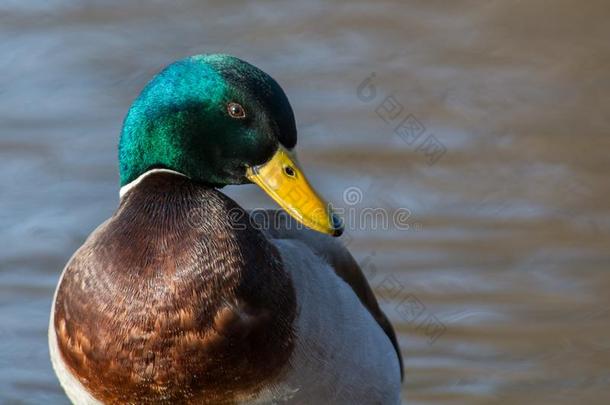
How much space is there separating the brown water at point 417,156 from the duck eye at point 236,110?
1.82 metres

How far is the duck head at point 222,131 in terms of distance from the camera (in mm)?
4793

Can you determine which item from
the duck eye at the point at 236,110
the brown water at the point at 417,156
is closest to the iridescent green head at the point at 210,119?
the duck eye at the point at 236,110

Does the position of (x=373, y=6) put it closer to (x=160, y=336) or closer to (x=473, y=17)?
(x=473, y=17)

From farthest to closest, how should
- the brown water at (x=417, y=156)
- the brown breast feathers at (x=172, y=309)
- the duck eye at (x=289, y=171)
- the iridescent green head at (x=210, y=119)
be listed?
→ the brown water at (x=417, y=156) → the duck eye at (x=289, y=171) → the iridescent green head at (x=210, y=119) → the brown breast feathers at (x=172, y=309)

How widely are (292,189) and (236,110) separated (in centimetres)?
33

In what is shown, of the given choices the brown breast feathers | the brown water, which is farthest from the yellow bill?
the brown water

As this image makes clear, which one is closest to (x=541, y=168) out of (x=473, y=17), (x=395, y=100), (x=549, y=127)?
(x=549, y=127)

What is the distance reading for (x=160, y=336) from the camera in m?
4.68

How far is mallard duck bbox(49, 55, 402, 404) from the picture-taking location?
4.70 m

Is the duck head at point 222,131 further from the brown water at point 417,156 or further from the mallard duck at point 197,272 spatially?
the brown water at point 417,156

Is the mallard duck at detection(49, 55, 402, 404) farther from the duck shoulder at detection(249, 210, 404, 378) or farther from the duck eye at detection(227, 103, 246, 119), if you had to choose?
the duck shoulder at detection(249, 210, 404, 378)

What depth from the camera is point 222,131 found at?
15.9 feet

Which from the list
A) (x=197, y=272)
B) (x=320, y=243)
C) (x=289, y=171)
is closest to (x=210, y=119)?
(x=289, y=171)

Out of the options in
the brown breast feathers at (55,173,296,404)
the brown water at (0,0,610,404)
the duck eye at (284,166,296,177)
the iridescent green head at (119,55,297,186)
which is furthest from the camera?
the brown water at (0,0,610,404)
